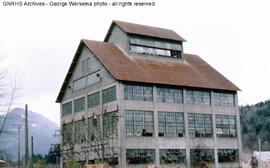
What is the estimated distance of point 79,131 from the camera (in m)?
48.3

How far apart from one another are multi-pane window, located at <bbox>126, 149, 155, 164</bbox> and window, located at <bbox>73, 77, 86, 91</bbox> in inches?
382

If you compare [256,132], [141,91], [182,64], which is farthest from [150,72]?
[256,132]

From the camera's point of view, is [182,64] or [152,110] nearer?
[152,110]

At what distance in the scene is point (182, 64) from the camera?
5122cm

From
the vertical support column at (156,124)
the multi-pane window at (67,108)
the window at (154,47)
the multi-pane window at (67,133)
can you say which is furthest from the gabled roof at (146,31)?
the multi-pane window at (67,133)

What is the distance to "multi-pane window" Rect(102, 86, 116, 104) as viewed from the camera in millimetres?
42812

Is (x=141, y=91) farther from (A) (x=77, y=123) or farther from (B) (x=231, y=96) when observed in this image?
(B) (x=231, y=96)

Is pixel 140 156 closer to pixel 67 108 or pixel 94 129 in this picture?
pixel 94 129

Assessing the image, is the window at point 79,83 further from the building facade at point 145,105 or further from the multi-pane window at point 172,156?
the multi-pane window at point 172,156

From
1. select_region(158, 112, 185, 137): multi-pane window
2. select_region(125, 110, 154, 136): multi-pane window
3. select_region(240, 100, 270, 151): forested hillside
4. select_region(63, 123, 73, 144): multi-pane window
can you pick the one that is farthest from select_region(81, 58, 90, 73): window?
select_region(240, 100, 270, 151): forested hillside

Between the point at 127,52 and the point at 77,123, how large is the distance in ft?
29.0

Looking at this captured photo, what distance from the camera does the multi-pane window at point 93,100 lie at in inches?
1792

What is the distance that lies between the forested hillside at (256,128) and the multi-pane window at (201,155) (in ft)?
137

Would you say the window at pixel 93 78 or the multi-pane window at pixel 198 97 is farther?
the multi-pane window at pixel 198 97
